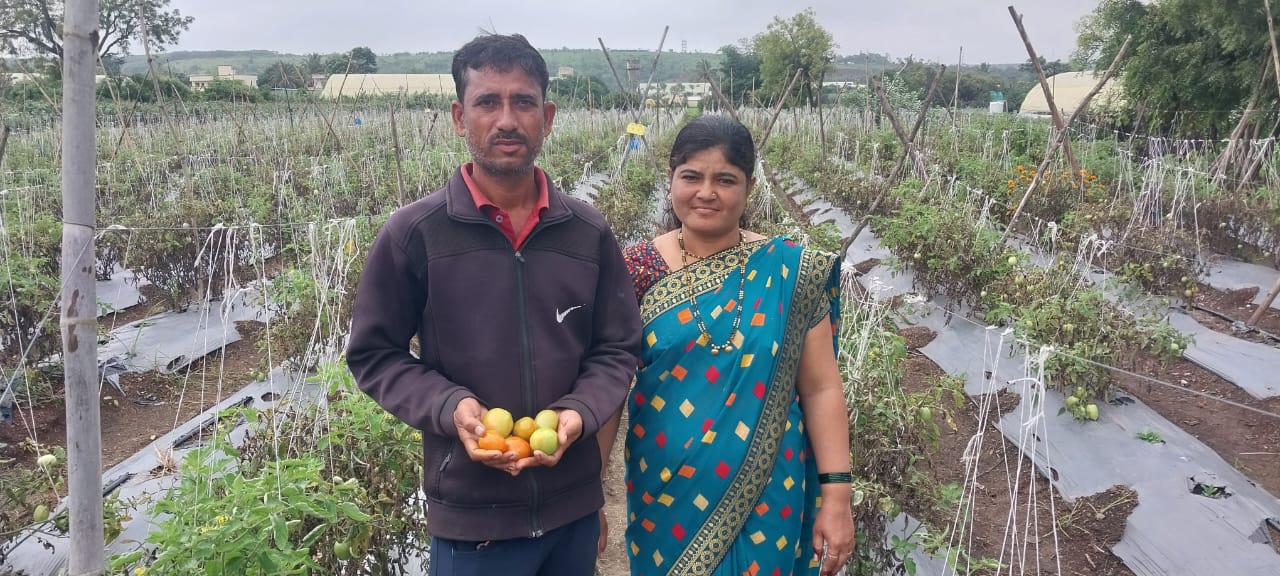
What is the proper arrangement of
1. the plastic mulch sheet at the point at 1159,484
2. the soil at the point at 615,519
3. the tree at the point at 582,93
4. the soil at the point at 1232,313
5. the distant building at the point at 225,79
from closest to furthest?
the plastic mulch sheet at the point at 1159,484 → the soil at the point at 615,519 → the soil at the point at 1232,313 → the distant building at the point at 225,79 → the tree at the point at 582,93

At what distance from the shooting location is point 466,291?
4.07 ft

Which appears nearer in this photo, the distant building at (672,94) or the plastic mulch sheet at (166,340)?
the plastic mulch sheet at (166,340)

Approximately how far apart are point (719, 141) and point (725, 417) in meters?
0.54

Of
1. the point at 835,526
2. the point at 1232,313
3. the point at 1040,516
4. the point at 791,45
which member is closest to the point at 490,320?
the point at 835,526

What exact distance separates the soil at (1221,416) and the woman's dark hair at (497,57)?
9.95 feet

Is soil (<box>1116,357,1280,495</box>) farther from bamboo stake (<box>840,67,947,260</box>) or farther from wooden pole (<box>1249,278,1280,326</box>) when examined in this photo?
bamboo stake (<box>840,67,947,260</box>)

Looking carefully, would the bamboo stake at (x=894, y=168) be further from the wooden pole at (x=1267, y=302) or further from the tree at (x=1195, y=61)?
the tree at (x=1195, y=61)

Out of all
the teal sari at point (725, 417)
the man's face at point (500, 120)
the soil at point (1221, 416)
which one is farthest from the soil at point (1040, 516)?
the man's face at point (500, 120)

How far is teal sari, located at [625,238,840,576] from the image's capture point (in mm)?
1484

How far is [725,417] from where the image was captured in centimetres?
148

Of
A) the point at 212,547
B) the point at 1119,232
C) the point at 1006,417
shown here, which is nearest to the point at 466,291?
the point at 212,547

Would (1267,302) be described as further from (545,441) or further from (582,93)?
(582,93)

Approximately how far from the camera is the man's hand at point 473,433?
1115 millimetres

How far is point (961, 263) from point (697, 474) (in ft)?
12.2
